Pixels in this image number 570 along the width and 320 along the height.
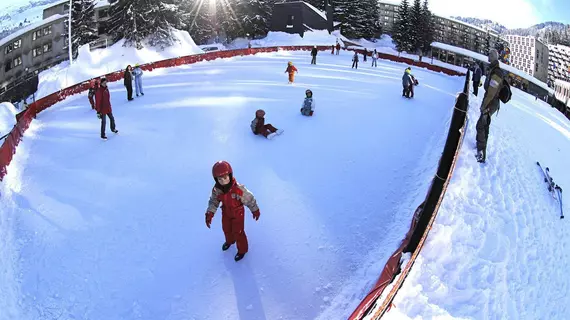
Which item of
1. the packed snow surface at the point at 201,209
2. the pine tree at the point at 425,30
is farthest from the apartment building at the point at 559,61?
the packed snow surface at the point at 201,209

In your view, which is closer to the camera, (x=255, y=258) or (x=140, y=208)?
(x=255, y=258)

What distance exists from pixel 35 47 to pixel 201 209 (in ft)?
137

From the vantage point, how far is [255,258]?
17.7ft

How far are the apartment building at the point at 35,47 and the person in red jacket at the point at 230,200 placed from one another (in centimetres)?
4010

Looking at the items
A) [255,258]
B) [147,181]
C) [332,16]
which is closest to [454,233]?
[255,258]

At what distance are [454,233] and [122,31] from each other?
109 ft

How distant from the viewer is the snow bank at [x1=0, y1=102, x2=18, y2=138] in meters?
13.0

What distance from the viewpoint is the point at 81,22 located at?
3806 cm

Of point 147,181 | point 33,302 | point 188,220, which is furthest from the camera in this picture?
point 147,181

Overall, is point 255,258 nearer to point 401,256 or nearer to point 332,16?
point 401,256

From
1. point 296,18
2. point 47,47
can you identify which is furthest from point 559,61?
point 47,47

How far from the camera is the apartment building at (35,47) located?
1433 inches

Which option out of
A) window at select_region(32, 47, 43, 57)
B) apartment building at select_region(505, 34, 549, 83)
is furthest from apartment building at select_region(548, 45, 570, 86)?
window at select_region(32, 47, 43, 57)

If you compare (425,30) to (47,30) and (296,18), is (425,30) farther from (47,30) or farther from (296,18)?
(47,30)
